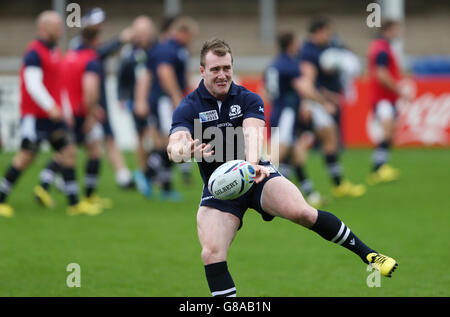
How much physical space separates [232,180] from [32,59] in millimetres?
5024

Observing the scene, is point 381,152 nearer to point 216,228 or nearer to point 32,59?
point 32,59

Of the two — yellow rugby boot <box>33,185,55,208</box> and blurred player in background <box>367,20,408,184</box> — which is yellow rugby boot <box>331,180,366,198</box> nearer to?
A: blurred player in background <box>367,20,408,184</box>

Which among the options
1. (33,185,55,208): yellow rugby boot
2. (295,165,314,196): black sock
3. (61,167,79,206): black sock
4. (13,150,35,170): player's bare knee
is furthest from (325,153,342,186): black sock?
(13,150,35,170): player's bare knee

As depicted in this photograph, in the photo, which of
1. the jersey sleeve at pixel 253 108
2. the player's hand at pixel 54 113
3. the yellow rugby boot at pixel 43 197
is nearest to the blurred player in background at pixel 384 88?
the yellow rugby boot at pixel 43 197

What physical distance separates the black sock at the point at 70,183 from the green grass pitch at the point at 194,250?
0.29m

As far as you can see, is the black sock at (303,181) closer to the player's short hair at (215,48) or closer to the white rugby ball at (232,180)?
the player's short hair at (215,48)

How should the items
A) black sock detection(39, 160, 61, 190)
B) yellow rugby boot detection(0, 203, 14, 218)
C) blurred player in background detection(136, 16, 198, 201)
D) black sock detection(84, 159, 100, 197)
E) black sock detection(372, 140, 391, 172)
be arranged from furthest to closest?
black sock detection(372, 140, 391, 172)
blurred player in background detection(136, 16, 198, 201)
black sock detection(39, 160, 61, 190)
black sock detection(84, 159, 100, 197)
yellow rugby boot detection(0, 203, 14, 218)

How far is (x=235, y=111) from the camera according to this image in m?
5.02

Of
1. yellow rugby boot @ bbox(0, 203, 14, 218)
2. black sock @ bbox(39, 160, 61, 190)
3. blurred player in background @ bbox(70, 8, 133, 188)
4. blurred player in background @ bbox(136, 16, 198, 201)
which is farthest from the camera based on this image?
blurred player in background @ bbox(136, 16, 198, 201)

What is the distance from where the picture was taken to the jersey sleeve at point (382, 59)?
38.7 feet

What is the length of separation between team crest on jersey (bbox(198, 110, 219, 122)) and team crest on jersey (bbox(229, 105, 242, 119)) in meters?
0.11

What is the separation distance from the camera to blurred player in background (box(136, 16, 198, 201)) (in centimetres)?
1053

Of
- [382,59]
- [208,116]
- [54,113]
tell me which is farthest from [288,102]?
[208,116]

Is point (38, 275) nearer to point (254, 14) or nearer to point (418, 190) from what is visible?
point (418, 190)
